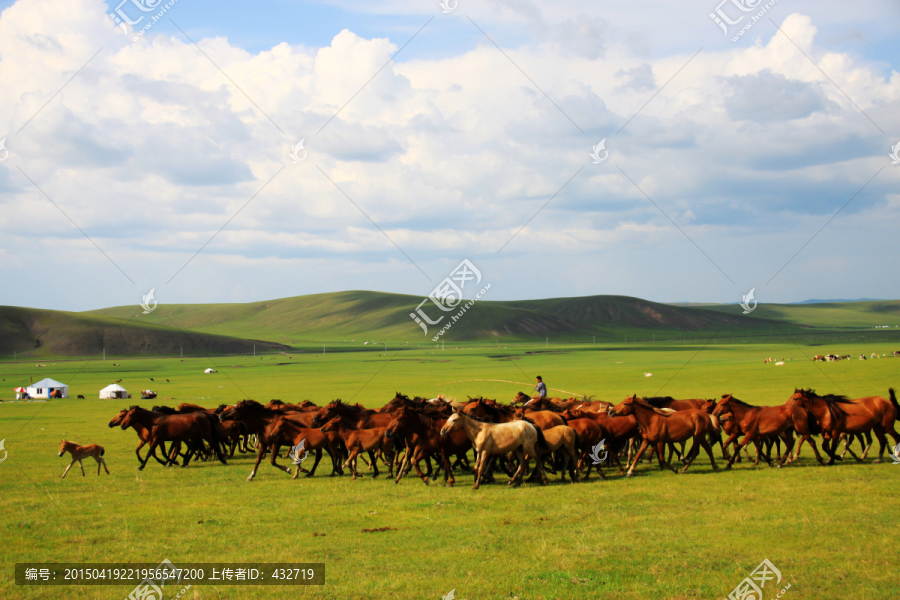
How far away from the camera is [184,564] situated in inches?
330

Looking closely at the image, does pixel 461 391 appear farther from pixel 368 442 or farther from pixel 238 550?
pixel 238 550

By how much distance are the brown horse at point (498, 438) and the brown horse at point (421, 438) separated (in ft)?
2.85

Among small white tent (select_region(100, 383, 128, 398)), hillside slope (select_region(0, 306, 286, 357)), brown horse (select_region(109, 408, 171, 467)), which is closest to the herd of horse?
brown horse (select_region(109, 408, 171, 467))

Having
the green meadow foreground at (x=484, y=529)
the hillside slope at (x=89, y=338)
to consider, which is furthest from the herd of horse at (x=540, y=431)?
the hillside slope at (x=89, y=338)

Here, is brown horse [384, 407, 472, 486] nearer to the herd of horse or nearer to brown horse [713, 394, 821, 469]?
the herd of horse

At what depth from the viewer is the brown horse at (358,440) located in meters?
14.8

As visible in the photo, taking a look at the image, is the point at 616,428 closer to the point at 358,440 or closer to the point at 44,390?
the point at 358,440

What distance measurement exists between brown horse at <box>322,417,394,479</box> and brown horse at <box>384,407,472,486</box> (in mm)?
442

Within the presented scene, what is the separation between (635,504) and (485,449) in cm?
330

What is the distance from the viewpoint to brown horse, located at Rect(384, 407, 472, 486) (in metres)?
14.0

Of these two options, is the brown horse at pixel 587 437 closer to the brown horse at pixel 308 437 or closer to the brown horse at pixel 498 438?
the brown horse at pixel 498 438

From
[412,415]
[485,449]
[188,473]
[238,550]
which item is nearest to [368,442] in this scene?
[412,415]

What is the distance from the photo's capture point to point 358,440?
48.9ft

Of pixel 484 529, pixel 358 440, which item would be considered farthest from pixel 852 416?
pixel 358 440
